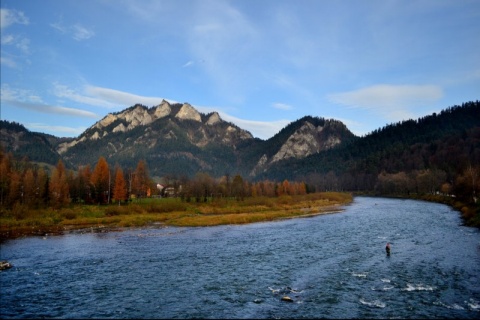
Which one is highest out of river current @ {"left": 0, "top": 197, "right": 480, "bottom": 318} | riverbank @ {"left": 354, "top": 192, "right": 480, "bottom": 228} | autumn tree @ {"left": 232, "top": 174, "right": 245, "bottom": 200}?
autumn tree @ {"left": 232, "top": 174, "right": 245, "bottom": 200}

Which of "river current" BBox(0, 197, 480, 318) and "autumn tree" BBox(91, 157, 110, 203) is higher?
"autumn tree" BBox(91, 157, 110, 203)

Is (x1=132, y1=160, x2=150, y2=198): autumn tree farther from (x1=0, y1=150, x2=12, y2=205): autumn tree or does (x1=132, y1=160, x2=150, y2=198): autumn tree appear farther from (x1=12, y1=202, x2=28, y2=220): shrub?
(x1=12, y1=202, x2=28, y2=220): shrub

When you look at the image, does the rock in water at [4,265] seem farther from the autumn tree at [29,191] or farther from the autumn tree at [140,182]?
the autumn tree at [140,182]

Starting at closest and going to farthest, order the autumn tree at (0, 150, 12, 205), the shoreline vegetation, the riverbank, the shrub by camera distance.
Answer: the riverbank, the shoreline vegetation, the shrub, the autumn tree at (0, 150, 12, 205)

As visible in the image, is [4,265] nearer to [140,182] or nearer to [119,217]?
[119,217]

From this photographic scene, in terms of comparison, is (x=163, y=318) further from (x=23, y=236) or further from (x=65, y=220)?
(x=65, y=220)

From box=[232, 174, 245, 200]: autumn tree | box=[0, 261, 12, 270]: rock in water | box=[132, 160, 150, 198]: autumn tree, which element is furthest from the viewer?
box=[232, 174, 245, 200]: autumn tree

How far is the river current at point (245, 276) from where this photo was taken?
23.9 meters

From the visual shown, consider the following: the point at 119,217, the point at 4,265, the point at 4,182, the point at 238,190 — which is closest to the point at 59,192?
the point at 4,182

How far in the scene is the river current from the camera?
78.4ft

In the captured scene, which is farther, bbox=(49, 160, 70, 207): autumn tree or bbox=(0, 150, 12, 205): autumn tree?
bbox=(49, 160, 70, 207): autumn tree

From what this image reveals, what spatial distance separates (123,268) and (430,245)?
38.3 m

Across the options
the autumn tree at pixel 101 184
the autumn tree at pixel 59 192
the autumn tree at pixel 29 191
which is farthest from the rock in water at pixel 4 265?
the autumn tree at pixel 101 184

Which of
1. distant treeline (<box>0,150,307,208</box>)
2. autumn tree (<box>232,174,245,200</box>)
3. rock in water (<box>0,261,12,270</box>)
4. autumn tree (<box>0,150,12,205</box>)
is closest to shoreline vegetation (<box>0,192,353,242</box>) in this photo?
distant treeline (<box>0,150,307,208</box>)
